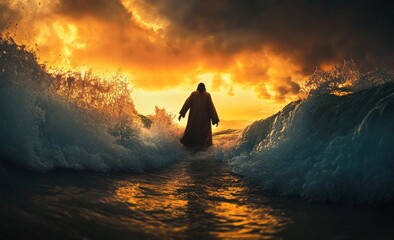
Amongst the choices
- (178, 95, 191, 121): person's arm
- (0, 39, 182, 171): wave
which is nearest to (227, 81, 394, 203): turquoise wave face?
(0, 39, 182, 171): wave

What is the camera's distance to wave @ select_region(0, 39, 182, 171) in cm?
530

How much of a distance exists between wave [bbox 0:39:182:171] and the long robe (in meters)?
3.09

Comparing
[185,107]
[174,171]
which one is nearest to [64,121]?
[174,171]

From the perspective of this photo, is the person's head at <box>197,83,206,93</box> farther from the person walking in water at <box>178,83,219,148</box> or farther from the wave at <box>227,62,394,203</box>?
the wave at <box>227,62,394,203</box>

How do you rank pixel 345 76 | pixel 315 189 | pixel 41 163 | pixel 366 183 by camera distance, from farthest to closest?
pixel 345 76
pixel 41 163
pixel 315 189
pixel 366 183

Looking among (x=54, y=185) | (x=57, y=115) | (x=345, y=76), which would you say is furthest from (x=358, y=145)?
(x=57, y=115)

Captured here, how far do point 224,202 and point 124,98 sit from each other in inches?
191

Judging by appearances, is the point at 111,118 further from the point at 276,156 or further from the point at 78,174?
the point at 276,156

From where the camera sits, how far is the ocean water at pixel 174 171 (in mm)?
3135

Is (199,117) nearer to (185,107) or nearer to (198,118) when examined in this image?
(198,118)

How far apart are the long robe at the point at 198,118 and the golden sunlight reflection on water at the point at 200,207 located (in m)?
5.23

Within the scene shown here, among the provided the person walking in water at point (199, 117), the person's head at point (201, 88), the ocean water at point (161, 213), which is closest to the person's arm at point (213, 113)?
the person walking in water at point (199, 117)

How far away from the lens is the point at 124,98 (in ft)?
27.5

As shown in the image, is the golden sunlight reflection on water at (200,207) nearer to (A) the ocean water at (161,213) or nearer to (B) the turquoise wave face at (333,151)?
(A) the ocean water at (161,213)
